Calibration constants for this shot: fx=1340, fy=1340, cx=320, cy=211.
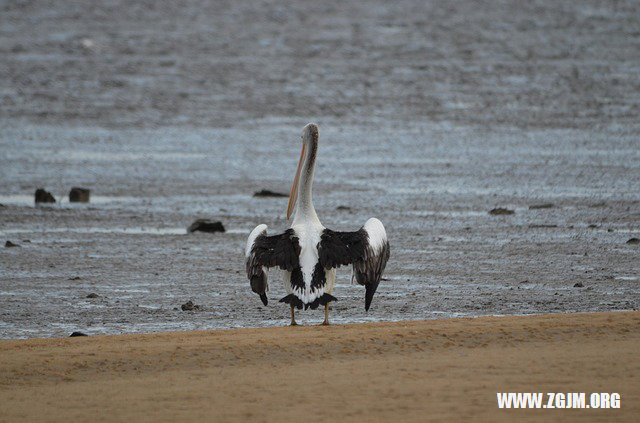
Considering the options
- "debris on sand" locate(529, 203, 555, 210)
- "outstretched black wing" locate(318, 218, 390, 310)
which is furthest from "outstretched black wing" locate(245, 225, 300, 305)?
"debris on sand" locate(529, 203, 555, 210)

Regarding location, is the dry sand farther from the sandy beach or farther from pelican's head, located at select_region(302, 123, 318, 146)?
pelican's head, located at select_region(302, 123, 318, 146)

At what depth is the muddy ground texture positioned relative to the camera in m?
10.5

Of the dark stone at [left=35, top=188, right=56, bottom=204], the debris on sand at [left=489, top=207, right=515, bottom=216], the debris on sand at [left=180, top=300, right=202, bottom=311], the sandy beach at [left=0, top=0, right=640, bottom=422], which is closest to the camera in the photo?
the sandy beach at [left=0, top=0, right=640, bottom=422]

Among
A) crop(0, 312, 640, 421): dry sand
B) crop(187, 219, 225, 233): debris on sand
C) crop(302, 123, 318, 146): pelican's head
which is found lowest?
crop(0, 312, 640, 421): dry sand

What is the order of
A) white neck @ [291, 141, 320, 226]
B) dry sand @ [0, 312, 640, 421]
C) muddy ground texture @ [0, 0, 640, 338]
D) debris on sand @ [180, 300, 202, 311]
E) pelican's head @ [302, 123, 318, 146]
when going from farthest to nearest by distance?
muddy ground texture @ [0, 0, 640, 338] → pelican's head @ [302, 123, 318, 146] → debris on sand @ [180, 300, 202, 311] → white neck @ [291, 141, 320, 226] → dry sand @ [0, 312, 640, 421]

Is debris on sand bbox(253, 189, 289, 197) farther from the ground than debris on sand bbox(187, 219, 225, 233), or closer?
→ farther from the ground

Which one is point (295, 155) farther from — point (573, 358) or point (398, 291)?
point (573, 358)

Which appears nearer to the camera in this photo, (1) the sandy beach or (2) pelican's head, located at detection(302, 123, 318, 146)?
(1) the sandy beach

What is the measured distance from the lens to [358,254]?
28.4 feet

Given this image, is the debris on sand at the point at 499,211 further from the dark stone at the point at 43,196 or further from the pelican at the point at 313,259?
the pelican at the point at 313,259

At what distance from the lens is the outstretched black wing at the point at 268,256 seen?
28.2ft

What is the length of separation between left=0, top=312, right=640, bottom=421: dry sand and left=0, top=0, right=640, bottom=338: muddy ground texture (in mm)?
1287

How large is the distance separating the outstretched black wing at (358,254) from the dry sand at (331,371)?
13.0 inches

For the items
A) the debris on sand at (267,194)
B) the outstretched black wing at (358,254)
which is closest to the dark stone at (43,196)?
the debris on sand at (267,194)
